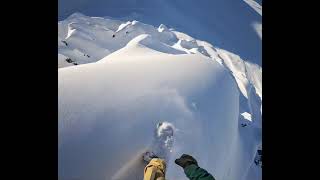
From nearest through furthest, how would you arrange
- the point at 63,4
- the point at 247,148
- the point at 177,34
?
the point at 247,148 → the point at 63,4 → the point at 177,34

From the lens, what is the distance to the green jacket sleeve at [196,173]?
1.82 meters

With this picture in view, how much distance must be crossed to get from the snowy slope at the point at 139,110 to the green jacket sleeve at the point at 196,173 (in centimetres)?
23

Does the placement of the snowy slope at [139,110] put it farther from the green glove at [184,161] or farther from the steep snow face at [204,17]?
the steep snow face at [204,17]

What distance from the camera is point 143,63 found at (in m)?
2.62

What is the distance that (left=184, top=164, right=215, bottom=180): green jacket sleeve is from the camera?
182 centimetres

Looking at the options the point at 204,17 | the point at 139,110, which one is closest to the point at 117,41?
the point at 204,17

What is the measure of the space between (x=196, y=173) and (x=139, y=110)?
0.54 metres

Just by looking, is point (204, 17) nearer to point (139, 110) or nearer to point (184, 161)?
point (139, 110)
